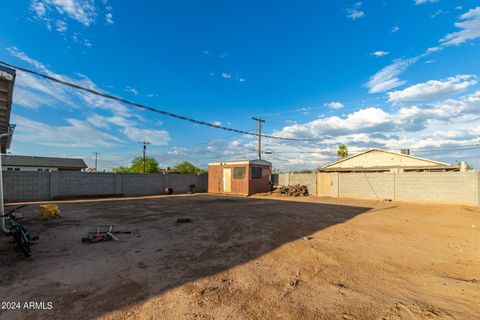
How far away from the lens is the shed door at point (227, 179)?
2289 cm

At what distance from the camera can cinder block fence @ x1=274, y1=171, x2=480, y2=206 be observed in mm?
13547

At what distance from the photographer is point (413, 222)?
899 cm

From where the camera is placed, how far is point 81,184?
17609 millimetres

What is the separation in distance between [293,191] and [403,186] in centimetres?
787

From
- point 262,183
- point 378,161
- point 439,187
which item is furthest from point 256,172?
point 378,161

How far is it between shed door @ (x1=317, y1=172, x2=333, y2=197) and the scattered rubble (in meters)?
1.20

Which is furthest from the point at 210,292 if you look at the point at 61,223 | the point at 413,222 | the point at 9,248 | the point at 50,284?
the point at 413,222

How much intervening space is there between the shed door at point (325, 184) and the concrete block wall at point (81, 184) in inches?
492

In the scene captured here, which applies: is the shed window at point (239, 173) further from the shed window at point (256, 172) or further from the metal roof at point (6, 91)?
the metal roof at point (6, 91)

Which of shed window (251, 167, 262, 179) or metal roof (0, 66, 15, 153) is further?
shed window (251, 167, 262, 179)

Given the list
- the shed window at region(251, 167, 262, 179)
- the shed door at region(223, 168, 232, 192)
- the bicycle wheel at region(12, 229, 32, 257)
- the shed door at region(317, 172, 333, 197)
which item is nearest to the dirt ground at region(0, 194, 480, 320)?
the bicycle wheel at region(12, 229, 32, 257)

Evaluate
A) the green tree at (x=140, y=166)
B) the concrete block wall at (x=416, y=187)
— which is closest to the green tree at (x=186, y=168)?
the green tree at (x=140, y=166)

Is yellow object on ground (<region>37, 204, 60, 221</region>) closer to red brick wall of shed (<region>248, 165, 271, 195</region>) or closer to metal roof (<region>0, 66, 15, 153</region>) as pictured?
metal roof (<region>0, 66, 15, 153</region>)

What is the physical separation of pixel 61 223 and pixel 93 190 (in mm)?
11299
